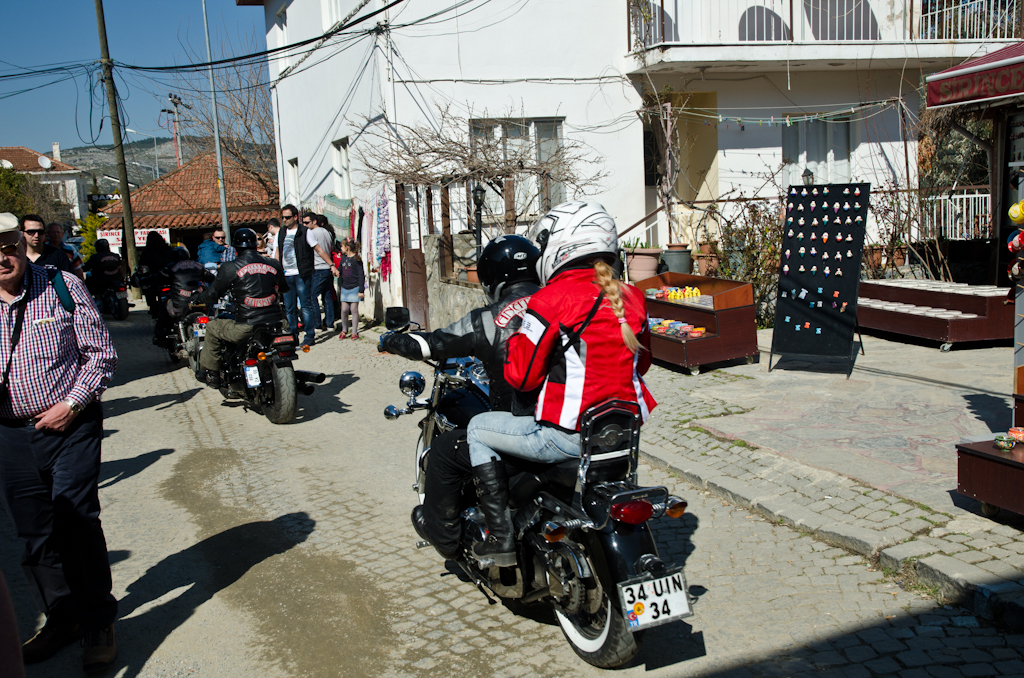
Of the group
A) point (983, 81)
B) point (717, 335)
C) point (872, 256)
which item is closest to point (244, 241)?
point (717, 335)

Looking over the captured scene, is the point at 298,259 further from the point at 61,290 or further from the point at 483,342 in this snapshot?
the point at 483,342

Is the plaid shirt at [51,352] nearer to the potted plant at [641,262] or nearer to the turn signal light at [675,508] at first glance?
the turn signal light at [675,508]

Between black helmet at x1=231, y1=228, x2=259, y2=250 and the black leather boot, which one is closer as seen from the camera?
the black leather boot

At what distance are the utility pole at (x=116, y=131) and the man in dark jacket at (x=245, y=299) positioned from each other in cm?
1598

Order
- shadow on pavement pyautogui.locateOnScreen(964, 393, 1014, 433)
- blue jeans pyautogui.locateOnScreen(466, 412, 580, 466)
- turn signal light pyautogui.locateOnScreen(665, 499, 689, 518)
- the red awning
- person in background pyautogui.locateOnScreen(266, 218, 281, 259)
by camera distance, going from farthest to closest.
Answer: person in background pyautogui.locateOnScreen(266, 218, 281, 259), the red awning, shadow on pavement pyautogui.locateOnScreen(964, 393, 1014, 433), blue jeans pyautogui.locateOnScreen(466, 412, 580, 466), turn signal light pyautogui.locateOnScreen(665, 499, 689, 518)

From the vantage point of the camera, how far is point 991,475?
13.4 ft

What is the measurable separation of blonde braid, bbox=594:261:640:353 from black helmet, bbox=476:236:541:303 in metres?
0.54

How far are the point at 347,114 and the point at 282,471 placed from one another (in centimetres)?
1019

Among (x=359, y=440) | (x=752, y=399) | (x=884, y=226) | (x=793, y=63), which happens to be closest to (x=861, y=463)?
(x=752, y=399)

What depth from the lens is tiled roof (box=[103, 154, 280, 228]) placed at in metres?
31.3

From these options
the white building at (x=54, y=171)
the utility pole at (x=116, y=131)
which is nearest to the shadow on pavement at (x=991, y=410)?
the utility pole at (x=116, y=131)

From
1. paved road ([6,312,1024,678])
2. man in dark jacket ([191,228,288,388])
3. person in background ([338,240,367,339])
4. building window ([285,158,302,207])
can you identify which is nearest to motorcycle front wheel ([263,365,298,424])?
man in dark jacket ([191,228,288,388])

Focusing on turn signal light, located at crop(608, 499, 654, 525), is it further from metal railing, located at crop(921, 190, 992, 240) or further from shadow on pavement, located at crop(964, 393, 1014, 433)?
metal railing, located at crop(921, 190, 992, 240)

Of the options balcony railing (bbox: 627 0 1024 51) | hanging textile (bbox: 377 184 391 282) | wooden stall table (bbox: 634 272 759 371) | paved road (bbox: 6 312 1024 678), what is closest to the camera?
paved road (bbox: 6 312 1024 678)
